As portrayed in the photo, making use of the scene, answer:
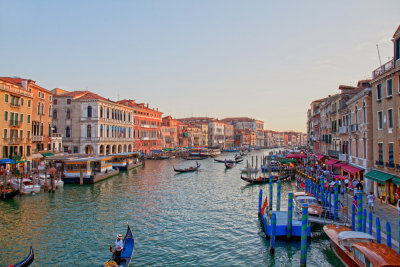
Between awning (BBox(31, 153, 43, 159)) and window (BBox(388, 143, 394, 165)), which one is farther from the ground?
window (BBox(388, 143, 394, 165))

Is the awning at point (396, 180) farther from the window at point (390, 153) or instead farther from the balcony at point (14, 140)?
the balcony at point (14, 140)

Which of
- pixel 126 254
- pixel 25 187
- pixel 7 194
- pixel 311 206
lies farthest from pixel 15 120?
pixel 311 206

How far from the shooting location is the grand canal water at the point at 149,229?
405 inches

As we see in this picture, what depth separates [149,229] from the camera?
13.2 metres

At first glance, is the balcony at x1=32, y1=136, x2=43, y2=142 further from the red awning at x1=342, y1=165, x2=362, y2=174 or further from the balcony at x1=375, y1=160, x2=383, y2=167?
the balcony at x1=375, y1=160, x2=383, y2=167

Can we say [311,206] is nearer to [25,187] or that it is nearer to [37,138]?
[25,187]

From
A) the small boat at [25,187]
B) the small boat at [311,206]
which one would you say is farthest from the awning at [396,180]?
the small boat at [25,187]

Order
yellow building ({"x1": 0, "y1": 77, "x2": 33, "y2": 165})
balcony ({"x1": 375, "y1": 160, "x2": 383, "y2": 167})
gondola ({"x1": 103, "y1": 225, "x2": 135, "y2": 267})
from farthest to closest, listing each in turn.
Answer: yellow building ({"x1": 0, "y1": 77, "x2": 33, "y2": 165})
balcony ({"x1": 375, "y1": 160, "x2": 383, "y2": 167})
gondola ({"x1": 103, "y1": 225, "x2": 135, "y2": 267})

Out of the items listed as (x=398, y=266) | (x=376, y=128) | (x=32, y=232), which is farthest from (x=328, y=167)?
(x=32, y=232)

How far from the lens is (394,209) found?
1285 centimetres

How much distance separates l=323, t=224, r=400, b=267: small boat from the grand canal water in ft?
2.20

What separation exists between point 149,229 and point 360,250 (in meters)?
8.51

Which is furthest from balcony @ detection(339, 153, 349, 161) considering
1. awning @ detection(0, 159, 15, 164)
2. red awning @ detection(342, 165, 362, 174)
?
awning @ detection(0, 159, 15, 164)

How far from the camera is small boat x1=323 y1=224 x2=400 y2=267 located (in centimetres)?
735
